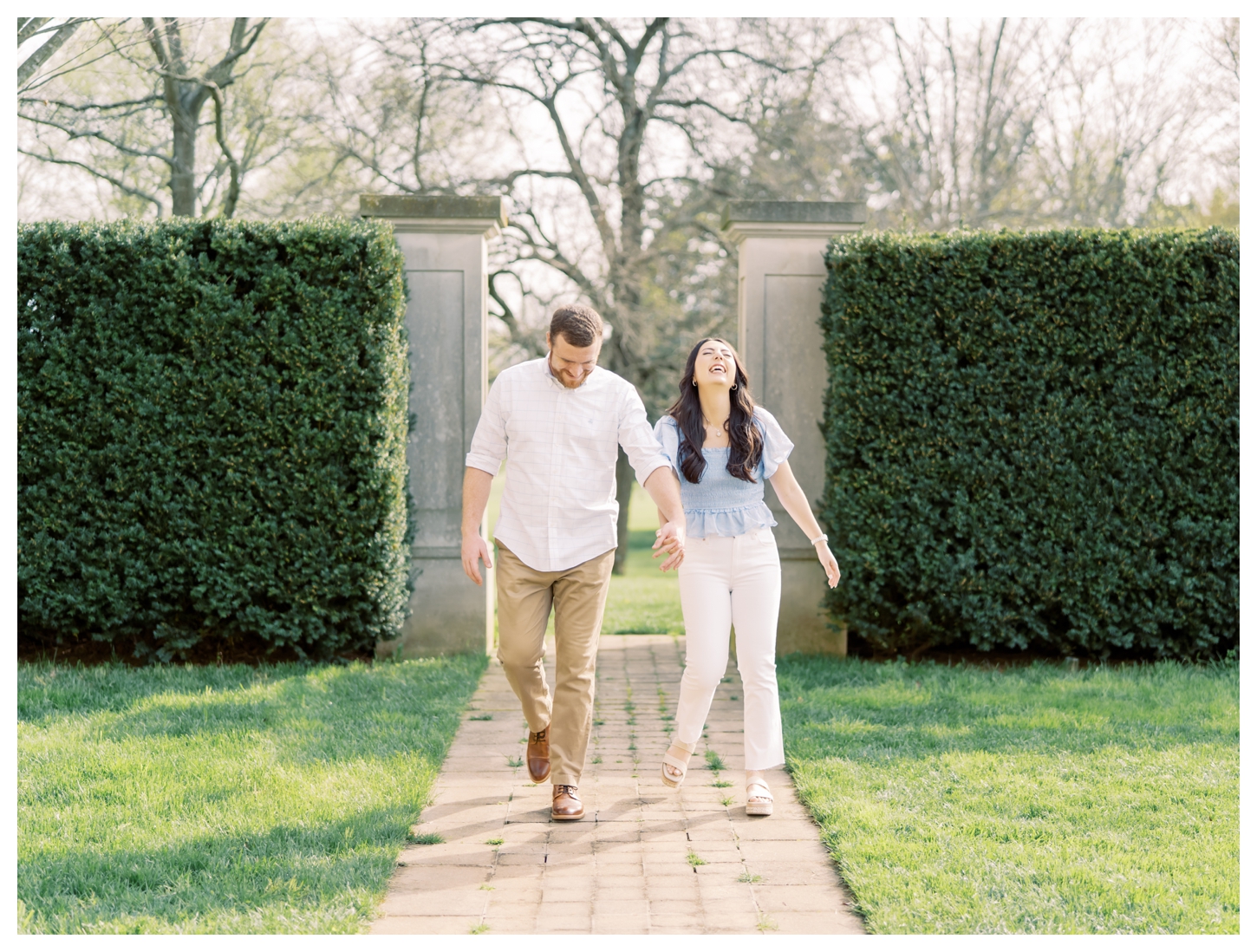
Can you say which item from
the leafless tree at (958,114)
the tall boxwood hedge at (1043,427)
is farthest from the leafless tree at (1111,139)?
the tall boxwood hedge at (1043,427)

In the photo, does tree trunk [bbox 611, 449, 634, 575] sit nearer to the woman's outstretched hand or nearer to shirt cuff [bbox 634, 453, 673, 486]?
the woman's outstretched hand

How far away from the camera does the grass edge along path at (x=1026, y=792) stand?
10.6ft

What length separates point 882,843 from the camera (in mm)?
3670

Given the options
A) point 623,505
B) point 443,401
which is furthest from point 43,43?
point 623,505

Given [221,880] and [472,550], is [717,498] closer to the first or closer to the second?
[472,550]

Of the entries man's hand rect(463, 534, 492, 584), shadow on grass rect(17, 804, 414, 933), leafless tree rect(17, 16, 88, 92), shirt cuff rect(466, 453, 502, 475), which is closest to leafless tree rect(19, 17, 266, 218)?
leafless tree rect(17, 16, 88, 92)

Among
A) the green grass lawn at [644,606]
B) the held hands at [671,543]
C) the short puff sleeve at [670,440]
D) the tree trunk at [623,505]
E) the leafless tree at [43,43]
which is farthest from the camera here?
the tree trunk at [623,505]

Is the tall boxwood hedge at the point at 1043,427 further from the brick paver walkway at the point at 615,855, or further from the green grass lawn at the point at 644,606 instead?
the brick paver walkway at the point at 615,855

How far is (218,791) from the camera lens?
4188 mm

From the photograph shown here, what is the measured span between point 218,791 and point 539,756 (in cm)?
125

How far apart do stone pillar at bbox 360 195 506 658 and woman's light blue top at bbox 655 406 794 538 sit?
3.09 meters

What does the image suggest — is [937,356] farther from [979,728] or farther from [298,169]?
[298,169]

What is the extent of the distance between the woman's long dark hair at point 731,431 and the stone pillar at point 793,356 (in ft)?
9.52
